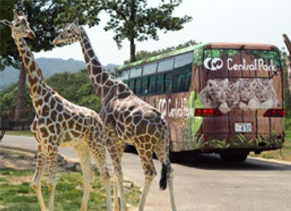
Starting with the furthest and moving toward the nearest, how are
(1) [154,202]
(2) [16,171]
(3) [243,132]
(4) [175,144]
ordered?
1. (4) [175,144]
2. (3) [243,132]
3. (2) [16,171]
4. (1) [154,202]

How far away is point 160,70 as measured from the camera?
1694cm

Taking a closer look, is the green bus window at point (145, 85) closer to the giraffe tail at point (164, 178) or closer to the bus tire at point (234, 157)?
the bus tire at point (234, 157)

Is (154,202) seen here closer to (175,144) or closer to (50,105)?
(50,105)

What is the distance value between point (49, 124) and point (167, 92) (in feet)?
33.4

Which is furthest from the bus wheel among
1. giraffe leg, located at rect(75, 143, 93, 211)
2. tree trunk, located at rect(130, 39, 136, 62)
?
tree trunk, located at rect(130, 39, 136, 62)

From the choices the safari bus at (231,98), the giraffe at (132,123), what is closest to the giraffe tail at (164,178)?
the giraffe at (132,123)

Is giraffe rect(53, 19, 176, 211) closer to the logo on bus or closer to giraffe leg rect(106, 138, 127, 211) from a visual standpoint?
giraffe leg rect(106, 138, 127, 211)

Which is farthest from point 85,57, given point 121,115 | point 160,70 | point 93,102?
point 93,102

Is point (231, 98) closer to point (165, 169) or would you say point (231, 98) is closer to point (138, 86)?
point (138, 86)

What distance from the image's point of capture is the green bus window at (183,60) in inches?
594

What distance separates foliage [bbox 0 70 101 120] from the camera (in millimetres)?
55888

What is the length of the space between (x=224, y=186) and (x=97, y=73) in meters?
4.27

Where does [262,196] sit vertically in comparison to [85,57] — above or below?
below

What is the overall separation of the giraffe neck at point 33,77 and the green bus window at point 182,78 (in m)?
8.65
